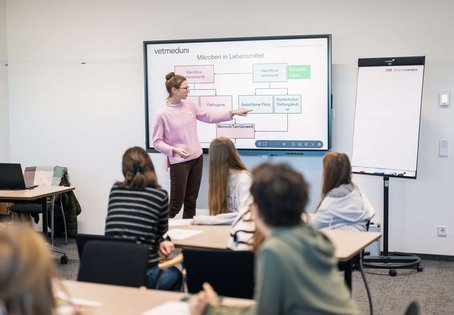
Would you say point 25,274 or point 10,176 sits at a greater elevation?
point 25,274

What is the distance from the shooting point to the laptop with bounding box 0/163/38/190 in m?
5.43

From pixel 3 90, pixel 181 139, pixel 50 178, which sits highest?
pixel 3 90

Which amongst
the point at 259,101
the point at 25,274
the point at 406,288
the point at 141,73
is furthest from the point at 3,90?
the point at 25,274

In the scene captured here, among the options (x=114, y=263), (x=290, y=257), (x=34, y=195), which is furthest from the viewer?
(x=34, y=195)

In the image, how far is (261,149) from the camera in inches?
241

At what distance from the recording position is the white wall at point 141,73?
18.9 ft

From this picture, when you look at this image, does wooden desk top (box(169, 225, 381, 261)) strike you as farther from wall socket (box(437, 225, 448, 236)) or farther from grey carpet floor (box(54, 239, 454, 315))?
wall socket (box(437, 225, 448, 236))

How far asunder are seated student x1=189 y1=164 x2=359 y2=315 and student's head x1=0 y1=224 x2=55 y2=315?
604 mm

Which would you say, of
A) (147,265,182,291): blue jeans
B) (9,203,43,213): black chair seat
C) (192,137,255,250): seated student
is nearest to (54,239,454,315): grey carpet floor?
(9,203,43,213): black chair seat

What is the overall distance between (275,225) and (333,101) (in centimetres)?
446

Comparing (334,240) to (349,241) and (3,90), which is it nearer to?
(349,241)

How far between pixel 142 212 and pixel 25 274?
5.96ft

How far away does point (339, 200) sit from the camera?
3.82 m

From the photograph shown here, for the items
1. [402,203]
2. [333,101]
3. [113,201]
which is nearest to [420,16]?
[333,101]
